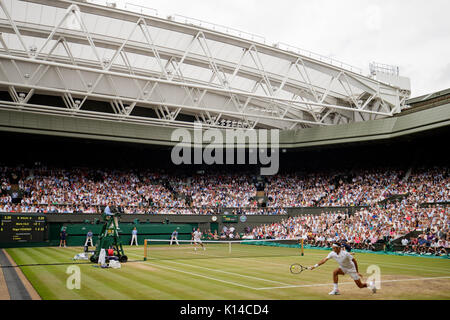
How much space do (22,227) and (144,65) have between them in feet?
63.0

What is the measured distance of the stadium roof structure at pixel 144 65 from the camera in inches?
1310

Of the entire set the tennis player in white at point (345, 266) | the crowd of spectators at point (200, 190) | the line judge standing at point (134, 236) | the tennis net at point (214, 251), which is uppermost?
the crowd of spectators at point (200, 190)

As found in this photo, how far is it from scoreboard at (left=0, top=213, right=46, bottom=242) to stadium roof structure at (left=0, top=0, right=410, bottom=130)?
389 inches

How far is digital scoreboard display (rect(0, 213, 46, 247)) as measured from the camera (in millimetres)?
35062

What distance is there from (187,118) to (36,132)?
19.2 meters

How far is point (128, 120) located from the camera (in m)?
48.8

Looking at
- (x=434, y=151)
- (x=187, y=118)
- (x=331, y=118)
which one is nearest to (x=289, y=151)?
(x=331, y=118)

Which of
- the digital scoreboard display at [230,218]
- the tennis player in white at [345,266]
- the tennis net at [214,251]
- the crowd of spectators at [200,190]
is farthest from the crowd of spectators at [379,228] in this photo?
the tennis player in white at [345,266]

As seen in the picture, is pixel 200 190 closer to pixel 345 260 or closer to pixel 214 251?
pixel 214 251

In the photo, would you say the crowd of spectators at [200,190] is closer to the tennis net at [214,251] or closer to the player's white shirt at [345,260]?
the tennis net at [214,251]

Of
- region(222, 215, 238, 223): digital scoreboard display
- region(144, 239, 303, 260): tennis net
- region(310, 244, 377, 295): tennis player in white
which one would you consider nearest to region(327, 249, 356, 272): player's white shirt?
region(310, 244, 377, 295): tennis player in white

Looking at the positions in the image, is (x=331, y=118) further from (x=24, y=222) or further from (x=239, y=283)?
(x=239, y=283)

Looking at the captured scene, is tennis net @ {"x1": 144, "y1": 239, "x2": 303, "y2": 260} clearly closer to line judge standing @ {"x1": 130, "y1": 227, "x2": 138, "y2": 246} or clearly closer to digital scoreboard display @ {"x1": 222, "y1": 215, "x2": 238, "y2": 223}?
line judge standing @ {"x1": 130, "y1": 227, "x2": 138, "y2": 246}

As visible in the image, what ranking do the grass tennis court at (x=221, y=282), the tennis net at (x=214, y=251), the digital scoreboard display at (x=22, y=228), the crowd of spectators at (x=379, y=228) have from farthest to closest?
the digital scoreboard display at (x=22, y=228) < the crowd of spectators at (x=379, y=228) < the tennis net at (x=214, y=251) < the grass tennis court at (x=221, y=282)
